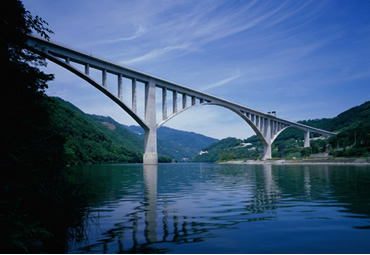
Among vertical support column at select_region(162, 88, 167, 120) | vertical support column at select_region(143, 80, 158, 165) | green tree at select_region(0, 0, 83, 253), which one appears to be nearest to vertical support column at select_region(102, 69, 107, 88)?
vertical support column at select_region(143, 80, 158, 165)

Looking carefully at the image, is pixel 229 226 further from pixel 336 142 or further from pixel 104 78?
pixel 336 142

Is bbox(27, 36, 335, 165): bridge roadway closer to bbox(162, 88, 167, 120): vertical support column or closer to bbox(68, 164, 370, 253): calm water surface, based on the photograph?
bbox(162, 88, 167, 120): vertical support column

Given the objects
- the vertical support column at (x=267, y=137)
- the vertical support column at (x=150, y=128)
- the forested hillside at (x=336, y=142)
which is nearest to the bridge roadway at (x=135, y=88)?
the vertical support column at (x=150, y=128)

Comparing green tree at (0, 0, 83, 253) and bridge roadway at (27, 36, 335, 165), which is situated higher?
bridge roadway at (27, 36, 335, 165)

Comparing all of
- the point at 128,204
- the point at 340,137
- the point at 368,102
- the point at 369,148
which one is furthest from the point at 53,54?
the point at 368,102

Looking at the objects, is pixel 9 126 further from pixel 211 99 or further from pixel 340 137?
pixel 340 137

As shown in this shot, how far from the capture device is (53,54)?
131 feet

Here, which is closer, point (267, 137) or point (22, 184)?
point (22, 184)

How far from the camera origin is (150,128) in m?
51.3

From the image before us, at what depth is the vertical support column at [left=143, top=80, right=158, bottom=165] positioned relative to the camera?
168 feet

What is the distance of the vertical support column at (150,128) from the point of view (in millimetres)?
51125

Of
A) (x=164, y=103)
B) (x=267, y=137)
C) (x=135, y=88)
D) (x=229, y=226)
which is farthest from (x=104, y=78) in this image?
(x=267, y=137)

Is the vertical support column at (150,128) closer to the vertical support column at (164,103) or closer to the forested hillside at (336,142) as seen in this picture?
the vertical support column at (164,103)

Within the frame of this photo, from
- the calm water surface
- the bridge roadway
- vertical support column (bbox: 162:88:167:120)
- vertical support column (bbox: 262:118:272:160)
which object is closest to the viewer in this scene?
the calm water surface
